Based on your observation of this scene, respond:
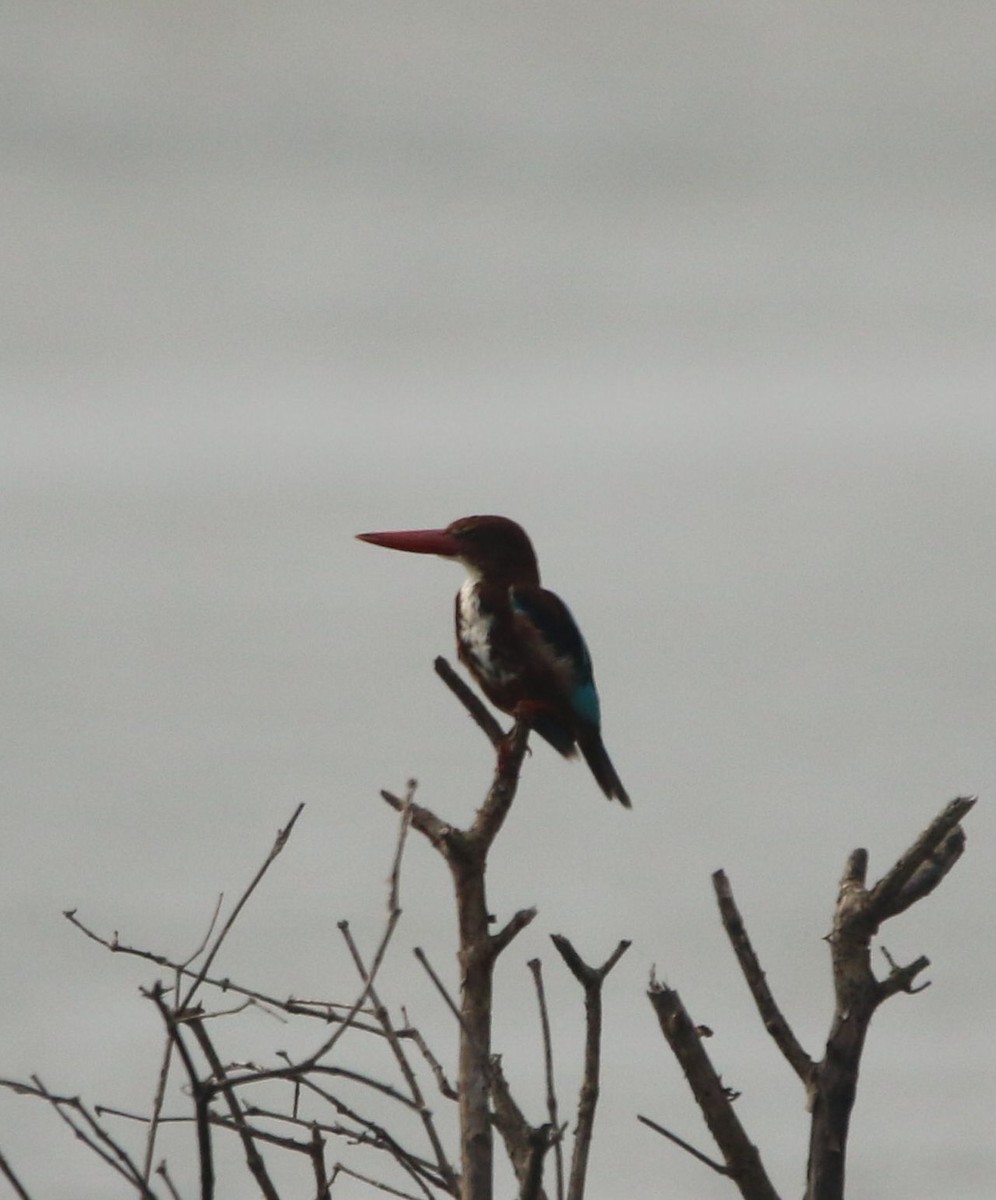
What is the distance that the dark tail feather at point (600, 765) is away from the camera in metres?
4.14

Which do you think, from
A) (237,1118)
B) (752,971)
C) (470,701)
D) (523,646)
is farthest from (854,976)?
(523,646)

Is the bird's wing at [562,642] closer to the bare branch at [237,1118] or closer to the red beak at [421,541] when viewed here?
the red beak at [421,541]

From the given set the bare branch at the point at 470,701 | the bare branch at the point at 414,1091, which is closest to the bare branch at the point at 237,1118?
the bare branch at the point at 414,1091

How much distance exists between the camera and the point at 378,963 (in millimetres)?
1812

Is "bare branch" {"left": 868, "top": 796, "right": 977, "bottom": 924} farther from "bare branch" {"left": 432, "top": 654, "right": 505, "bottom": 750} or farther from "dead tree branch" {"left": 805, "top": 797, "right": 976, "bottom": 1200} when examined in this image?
"bare branch" {"left": 432, "top": 654, "right": 505, "bottom": 750}

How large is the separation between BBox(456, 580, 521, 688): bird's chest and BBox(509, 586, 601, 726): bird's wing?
6 centimetres

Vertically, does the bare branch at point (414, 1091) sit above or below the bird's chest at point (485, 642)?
below

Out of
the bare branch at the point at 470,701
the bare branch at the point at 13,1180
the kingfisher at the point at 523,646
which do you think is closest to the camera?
the bare branch at the point at 13,1180

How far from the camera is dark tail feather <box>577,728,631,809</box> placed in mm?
4137

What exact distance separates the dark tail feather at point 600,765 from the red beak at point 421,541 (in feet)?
1.97

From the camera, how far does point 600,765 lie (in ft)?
13.9

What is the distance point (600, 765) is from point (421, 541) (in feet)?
2.36

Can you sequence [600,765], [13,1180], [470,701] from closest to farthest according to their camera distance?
[13,1180] < [470,701] < [600,765]

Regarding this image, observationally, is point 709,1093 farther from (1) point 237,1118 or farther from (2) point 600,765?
(2) point 600,765
